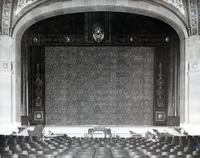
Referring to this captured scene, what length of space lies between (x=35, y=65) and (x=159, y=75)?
595 centimetres

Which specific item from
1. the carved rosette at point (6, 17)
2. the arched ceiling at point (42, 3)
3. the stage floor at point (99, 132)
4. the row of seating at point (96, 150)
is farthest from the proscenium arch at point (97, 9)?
the row of seating at point (96, 150)

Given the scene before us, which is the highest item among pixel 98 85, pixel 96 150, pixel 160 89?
pixel 98 85

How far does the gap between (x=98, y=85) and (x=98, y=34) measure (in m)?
2.43

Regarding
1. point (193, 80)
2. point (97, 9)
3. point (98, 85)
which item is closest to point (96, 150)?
point (193, 80)

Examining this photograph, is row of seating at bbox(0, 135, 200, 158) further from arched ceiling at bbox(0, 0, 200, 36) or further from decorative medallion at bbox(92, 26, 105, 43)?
decorative medallion at bbox(92, 26, 105, 43)

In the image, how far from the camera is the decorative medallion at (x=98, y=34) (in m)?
17.2

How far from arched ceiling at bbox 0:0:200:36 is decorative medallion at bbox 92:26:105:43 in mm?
2722

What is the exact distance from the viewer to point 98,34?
17234 mm

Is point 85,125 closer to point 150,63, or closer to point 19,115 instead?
point 19,115

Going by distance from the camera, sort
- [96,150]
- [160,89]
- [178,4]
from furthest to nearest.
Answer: [160,89], [178,4], [96,150]

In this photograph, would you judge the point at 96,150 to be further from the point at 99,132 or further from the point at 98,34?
the point at 98,34

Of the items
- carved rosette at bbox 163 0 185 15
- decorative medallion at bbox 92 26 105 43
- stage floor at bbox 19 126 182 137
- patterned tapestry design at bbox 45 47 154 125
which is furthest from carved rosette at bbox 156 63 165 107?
carved rosette at bbox 163 0 185 15

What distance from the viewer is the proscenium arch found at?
15570 millimetres

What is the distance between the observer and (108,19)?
17219 millimetres
